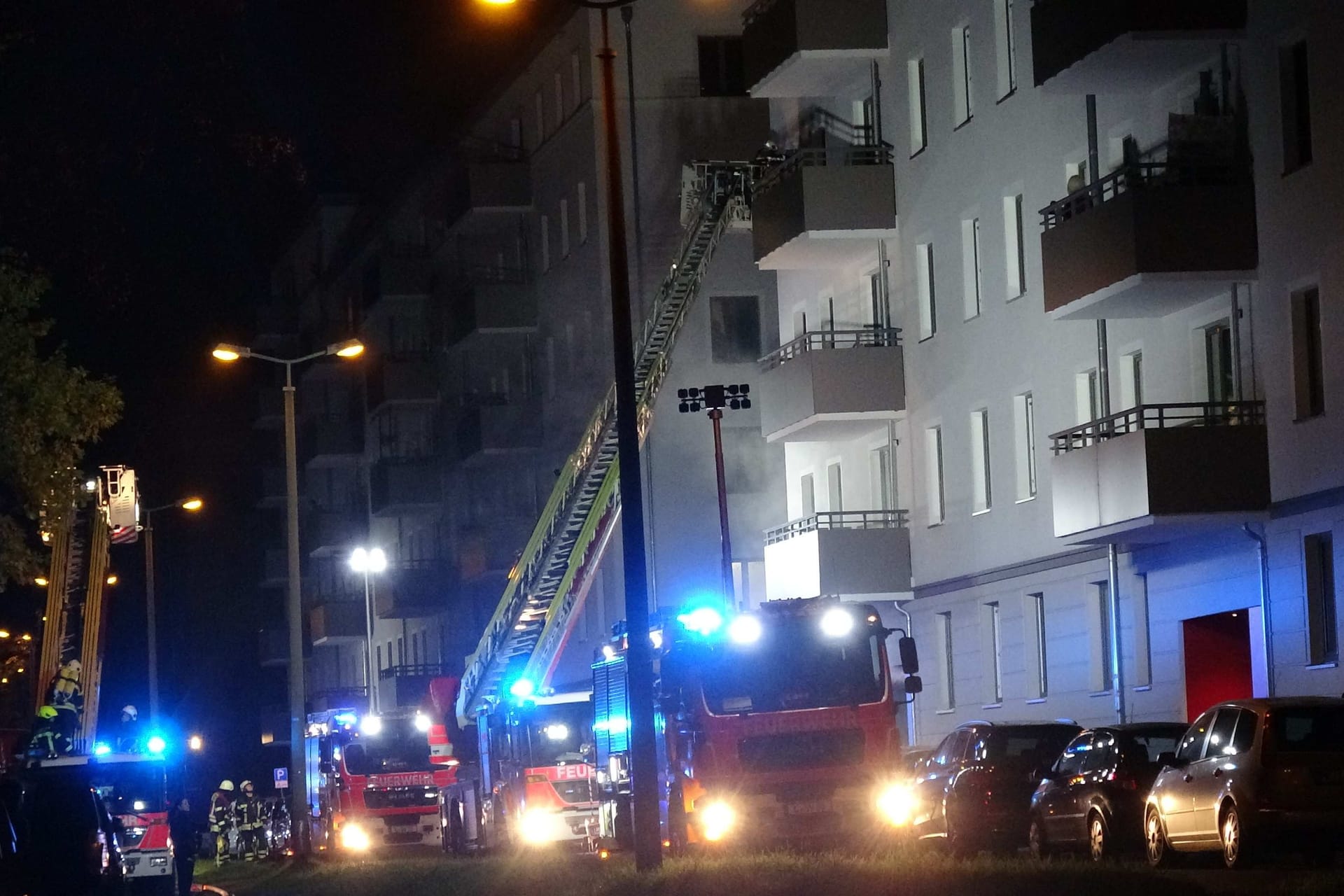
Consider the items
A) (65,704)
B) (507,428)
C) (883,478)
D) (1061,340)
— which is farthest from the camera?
(507,428)

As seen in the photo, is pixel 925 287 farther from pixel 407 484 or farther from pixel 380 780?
pixel 407 484

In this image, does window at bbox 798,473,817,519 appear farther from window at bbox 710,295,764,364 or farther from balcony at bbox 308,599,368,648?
balcony at bbox 308,599,368,648

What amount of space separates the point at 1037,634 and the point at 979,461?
3.20m

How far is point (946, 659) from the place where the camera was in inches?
1544

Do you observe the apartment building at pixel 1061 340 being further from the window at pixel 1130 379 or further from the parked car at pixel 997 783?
the parked car at pixel 997 783

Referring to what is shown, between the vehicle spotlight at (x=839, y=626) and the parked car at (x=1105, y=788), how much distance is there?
9.93 feet

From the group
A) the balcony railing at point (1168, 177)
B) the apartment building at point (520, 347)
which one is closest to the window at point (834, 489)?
the apartment building at point (520, 347)

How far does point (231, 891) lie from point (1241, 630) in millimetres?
14055

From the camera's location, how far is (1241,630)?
30.2m

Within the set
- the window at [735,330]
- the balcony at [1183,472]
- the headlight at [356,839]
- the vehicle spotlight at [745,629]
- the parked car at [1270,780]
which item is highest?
the window at [735,330]

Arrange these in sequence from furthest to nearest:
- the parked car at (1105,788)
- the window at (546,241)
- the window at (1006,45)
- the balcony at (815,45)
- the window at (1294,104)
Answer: the window at (546,241) < the balcony at (815,45) < the window at (1006,45) < the window at (1294,104) < the parked car at (1105,788)

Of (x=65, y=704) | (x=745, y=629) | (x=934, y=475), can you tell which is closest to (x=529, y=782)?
(x=65, y=704)

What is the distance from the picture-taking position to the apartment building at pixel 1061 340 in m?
28.0

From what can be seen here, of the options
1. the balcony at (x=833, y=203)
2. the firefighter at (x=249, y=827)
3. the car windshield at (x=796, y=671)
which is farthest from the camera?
the firefighter at (x=249, y=827)
